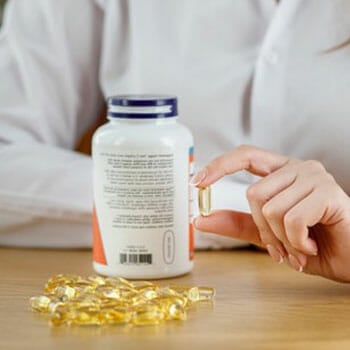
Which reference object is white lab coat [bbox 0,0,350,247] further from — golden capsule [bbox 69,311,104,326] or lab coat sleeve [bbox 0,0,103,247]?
golden capsule [bbox 69,311,104,326]

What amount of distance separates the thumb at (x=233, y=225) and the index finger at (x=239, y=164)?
0.13 ft

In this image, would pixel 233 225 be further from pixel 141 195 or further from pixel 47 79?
pixel 47 79

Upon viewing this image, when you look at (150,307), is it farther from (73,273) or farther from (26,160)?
(26,160)

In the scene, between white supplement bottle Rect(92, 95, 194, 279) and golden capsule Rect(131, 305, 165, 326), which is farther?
white supplement bottle Rect(92, 95, 194, 279)

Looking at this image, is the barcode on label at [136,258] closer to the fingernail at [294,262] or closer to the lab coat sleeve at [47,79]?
the fingernail at [294,262]

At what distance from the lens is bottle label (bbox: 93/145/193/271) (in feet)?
3.33

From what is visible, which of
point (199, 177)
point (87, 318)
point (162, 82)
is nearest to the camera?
point (87, 318)

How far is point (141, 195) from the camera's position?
3.34 feet

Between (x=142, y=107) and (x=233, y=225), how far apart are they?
5.7 inches

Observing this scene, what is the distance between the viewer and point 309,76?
129 centimetres

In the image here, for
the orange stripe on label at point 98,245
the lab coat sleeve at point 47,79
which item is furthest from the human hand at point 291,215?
the lab coat sleeve at point 47,79

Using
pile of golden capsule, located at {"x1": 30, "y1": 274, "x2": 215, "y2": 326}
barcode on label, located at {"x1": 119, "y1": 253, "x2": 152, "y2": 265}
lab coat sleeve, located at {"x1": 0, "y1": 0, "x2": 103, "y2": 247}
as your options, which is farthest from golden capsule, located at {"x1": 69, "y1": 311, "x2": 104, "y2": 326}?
lab coat sleeve, located at {"x1": 0, "y1": 0, "x2": 103, "y2": 247}

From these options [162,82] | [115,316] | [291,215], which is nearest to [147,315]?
[115,316]

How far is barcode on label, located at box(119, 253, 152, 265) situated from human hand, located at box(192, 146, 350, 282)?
0.07m
